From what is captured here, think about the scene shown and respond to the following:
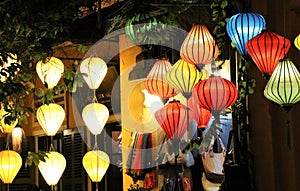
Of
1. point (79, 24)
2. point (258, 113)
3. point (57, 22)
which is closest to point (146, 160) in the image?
point (79, 24)

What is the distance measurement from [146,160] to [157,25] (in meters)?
2.54

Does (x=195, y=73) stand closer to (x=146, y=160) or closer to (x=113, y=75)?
(x=146, y=160)

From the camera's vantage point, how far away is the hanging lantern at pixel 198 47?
528 cm

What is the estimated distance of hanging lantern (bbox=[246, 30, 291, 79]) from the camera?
4789 millimetres

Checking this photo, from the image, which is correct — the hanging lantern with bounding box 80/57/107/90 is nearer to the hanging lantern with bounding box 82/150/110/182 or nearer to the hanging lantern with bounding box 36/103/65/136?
the hanging lantern with bounding box 36/103/65/136


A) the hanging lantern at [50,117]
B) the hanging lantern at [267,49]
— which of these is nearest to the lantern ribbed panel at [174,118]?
the hanging lantern at [267,49]

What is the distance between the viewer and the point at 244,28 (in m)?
5.04

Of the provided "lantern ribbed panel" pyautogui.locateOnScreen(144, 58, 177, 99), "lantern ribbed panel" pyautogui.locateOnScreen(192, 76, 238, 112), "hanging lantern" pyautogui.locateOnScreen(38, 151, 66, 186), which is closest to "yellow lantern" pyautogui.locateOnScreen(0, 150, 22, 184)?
"hanging lantern" pyautogui.locateOnScreen(38, 151, 66, 186)

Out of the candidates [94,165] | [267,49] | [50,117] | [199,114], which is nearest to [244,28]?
[267,49]

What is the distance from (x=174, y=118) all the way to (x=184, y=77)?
46 cm

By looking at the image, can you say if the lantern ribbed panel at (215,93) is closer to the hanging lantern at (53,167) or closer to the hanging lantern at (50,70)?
the hanging lantern at (50,70)

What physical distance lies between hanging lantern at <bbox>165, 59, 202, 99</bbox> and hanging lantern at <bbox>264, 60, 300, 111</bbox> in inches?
37.2

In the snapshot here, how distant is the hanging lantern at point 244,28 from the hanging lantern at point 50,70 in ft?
7.13

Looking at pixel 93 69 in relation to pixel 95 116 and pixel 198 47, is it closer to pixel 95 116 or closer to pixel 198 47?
pixel 95 116
